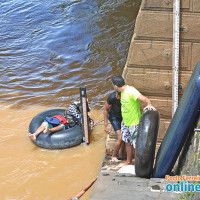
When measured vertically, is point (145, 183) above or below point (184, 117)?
below

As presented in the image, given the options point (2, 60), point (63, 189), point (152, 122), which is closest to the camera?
point (152, 122)

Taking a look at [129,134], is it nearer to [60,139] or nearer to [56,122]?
[60,139]

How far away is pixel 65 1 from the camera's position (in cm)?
2098

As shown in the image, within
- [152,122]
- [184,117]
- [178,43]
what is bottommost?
[152,122]

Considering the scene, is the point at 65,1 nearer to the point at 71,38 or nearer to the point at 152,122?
the point at 71,38

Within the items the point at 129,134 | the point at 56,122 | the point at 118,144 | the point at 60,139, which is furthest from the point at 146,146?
the point at 56,122

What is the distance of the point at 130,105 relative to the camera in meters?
6.35

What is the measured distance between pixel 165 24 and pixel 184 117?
8.24ft

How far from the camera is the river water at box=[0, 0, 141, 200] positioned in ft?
25.9

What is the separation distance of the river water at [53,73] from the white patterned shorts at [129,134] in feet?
4.58

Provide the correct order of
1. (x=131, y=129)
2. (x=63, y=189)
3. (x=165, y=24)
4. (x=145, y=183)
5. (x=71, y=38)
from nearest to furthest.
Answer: (x=145, y=183), (x=165, y=24), (x=131, y=129), (x=63, y=189), (x=71, y=38)

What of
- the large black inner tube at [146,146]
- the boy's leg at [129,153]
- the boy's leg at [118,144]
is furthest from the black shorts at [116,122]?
the large black inner tube at [146,146]

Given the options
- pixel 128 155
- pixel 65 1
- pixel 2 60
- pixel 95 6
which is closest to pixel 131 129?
pixel 128 155

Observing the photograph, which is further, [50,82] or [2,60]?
[2,60]
